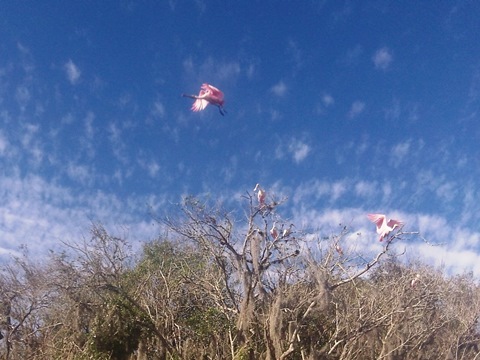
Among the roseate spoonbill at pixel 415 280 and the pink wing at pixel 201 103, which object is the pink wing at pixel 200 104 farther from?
the roseate spoonbill at pixel 415 280

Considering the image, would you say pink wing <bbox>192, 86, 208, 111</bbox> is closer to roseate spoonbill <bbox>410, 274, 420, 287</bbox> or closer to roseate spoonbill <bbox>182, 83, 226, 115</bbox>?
roseate spoonbill <bbox>182, 83, 226, 115</bbox>

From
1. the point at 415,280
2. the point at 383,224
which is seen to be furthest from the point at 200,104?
the point at 415,280

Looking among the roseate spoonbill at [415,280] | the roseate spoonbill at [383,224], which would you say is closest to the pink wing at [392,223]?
the roseate spoonbill at [383,224]

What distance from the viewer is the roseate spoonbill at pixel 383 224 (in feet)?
33.6

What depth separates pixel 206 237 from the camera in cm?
1347

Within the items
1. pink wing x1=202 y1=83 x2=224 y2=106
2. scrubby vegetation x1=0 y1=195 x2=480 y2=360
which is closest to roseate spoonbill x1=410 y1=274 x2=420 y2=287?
scrubby vegetation x1=0 y1=195 x2=480 y2=360

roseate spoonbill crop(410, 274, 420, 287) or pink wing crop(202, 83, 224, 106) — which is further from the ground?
roseate spoonbill crop(410, 274, 420, 287)

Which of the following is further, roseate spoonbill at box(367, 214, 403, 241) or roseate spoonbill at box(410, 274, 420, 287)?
roseate spoonbill at box(410, 274, 420, 287)

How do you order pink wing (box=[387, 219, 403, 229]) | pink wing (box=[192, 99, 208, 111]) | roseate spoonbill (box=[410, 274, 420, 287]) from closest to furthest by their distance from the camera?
pink wing (box=[192, 99, 208, 111]) < pink wing (box=[387, 219, 403, 229]) < roseate spoonbill (box=[410, 274, 420, 287])

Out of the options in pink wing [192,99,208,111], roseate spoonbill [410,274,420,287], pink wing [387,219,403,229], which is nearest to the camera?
pink wing [192,99,208,111]

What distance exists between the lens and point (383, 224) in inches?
408

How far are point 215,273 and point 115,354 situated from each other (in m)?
3.60

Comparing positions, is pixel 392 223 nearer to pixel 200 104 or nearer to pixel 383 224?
pixel 383 224

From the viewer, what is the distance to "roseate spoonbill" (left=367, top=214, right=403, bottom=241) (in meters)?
10.2
